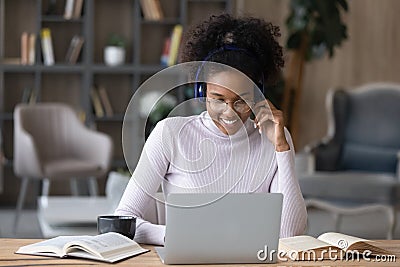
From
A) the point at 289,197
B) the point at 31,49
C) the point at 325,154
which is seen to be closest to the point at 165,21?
the point at 31,49

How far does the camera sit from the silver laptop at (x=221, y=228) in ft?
6.07

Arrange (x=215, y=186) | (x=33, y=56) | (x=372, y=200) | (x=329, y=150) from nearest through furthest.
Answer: (x=215, y=186) → (x=372, y=200) → (x=329, y=150) → (x=33, y=56)

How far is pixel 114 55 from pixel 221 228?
526cm

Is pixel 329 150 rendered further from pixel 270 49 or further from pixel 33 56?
pixel 270 49

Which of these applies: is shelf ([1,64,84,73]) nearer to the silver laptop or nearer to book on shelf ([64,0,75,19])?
book on shelf ([64,0,75,19])

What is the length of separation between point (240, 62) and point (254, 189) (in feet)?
1.09

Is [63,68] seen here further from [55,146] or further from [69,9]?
[55,146]

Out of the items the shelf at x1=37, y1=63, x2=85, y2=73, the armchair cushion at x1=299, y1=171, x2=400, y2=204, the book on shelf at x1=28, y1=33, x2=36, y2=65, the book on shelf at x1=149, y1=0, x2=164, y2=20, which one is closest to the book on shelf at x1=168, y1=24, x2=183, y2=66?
the book on shelf at x1=149, y1=0, x2=164, y2=20

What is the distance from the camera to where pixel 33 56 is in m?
6.96

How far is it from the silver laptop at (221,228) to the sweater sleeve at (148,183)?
0.99ft

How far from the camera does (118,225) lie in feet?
7.07

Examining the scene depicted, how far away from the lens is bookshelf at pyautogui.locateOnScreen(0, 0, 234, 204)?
23.0 feet

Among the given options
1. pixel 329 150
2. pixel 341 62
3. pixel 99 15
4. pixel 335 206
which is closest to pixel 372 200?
pixel 335 206

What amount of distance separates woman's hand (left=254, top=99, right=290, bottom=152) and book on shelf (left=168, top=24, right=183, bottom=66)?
477 centimetres
